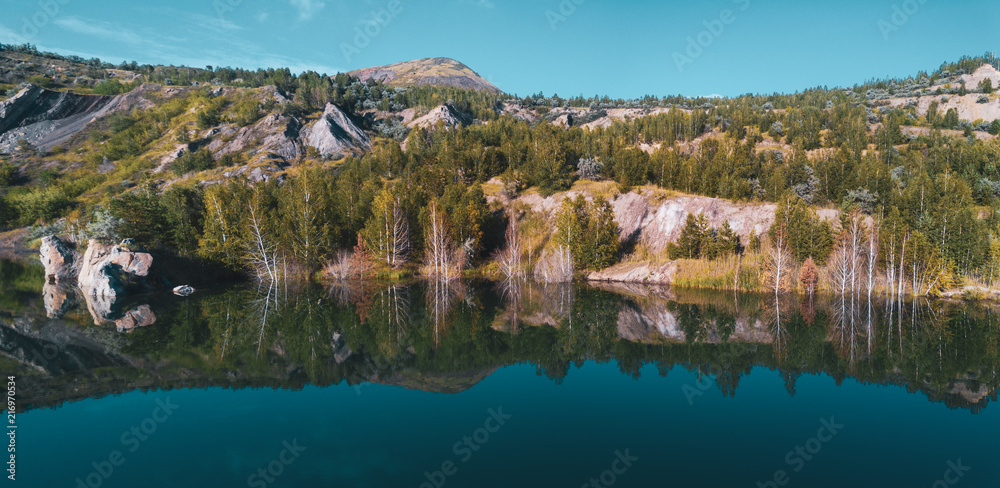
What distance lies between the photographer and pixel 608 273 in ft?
193

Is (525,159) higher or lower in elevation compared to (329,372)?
higher

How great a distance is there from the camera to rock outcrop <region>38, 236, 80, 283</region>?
184 feet

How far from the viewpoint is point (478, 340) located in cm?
2962

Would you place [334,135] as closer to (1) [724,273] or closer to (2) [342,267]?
(2) [342,267]

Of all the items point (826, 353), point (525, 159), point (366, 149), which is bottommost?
point (826, 353)

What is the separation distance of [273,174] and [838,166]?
4362 inches

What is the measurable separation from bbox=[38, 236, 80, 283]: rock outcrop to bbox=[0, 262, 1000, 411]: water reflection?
706 inches

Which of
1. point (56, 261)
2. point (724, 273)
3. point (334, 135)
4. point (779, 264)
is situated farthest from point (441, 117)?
point (779, 264)

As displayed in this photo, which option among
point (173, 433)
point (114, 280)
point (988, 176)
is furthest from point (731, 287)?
point (114, 280)

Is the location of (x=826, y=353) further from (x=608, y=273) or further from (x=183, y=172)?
(x=183, y=172)

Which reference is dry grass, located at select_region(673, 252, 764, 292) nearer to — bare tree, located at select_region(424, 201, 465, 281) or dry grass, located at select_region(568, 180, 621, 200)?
dry grass, located at select_region(568, 180, 621, 200)

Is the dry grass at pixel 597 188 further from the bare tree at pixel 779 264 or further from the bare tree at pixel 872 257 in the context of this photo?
the bare tree at pixel 872 257

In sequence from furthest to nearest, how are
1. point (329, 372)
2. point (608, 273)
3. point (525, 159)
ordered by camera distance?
point (525, 159) → point (608, 273) → point (329, 372)

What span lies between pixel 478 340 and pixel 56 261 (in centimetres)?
5914
